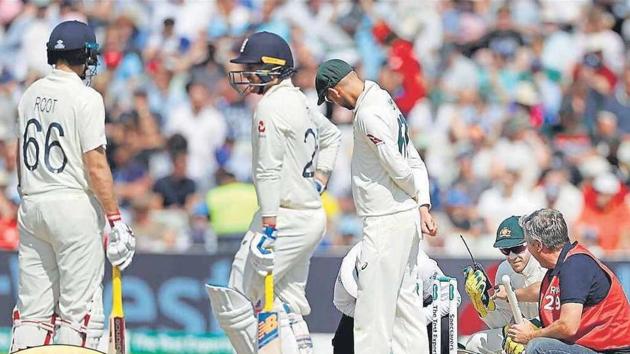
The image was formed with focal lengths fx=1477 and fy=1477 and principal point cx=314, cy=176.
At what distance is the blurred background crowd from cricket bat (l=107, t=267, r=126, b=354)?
3620 mm

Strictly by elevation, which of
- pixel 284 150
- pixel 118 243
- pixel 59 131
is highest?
pixel 59 131

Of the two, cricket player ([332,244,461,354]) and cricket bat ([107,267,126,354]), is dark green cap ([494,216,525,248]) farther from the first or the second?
cricket bat ([107,267,126,354])

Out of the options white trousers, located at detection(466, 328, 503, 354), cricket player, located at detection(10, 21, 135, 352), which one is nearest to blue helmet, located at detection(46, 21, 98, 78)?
cricket player, located at detection(10, 21, 135, 352)

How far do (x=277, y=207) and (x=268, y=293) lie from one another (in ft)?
Result: 1.62

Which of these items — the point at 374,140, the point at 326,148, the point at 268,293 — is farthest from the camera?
the point at 326,148

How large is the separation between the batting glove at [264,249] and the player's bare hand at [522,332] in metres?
1.49

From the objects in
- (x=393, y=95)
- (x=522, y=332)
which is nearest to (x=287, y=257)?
(x=522, y=332)

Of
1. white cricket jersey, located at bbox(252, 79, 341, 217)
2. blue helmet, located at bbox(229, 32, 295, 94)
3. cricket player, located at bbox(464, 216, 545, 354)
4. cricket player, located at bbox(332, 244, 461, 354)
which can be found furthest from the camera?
blue helmet, located at bbox(229, 32, 295, 94)

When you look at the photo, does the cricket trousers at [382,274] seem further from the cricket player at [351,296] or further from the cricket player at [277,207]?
the cricket player at [277,207]

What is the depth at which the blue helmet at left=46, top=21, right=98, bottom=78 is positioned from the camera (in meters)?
8.22

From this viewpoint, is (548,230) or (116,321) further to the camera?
(116,321)

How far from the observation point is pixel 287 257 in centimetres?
867

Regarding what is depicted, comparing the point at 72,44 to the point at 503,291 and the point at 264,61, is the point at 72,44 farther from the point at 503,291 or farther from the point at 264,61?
the point at 503,291

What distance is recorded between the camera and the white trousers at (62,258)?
26.7 ft
